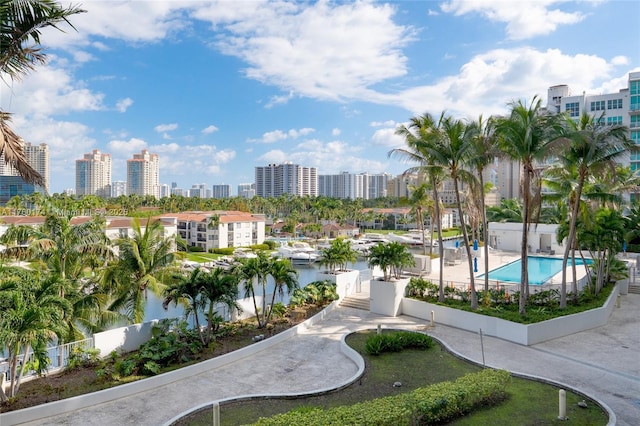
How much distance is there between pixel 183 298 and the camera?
585 inches

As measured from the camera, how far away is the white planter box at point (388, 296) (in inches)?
703

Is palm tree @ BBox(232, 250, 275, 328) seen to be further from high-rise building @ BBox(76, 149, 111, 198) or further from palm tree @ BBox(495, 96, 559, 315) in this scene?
high-rise building @ BBox(76, 149, 111, 198)

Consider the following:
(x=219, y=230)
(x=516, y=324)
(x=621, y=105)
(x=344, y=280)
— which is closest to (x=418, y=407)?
(x=516, y=324)

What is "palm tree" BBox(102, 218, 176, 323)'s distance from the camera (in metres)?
15.9

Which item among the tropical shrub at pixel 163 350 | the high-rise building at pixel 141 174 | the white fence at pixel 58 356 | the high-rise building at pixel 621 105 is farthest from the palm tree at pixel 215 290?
the high-rise building at pixel 141 174

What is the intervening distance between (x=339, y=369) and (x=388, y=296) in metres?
6.16

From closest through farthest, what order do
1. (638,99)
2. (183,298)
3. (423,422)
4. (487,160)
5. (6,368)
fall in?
(423,422)
(6,368)
(183,298)
(487,160)
(638,99)

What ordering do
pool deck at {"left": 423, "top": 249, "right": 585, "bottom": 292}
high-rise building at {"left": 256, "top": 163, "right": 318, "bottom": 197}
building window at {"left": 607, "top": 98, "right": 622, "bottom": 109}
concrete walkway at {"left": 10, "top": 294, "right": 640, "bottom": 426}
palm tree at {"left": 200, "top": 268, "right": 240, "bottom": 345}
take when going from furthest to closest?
high-rise building at {"left": 256, "top": 163, "right": 318, "bottom": 197}
building window at {"left": 607, "top": 98, "right": 622, "bottom": 109}
pool deck at {"left": 423, "top": 249, "right": 585, "bottom": 292}
palm tree at {"left": 200, "top": 268, "right": 240, "bottom": 345}
concrete walkway at {"left": 10, "top": 294, "right": 640, "bottom": 426}

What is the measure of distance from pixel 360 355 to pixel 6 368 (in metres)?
9.25

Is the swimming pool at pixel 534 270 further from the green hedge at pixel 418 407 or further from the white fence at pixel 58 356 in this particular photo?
the white fence at pixel 58 356

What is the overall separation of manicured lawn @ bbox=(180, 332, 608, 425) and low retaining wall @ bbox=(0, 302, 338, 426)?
86.5 inches

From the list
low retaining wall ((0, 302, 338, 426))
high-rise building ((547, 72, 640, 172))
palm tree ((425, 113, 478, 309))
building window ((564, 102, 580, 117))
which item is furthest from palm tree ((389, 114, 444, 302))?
building window ((564, 102, 580, 117))

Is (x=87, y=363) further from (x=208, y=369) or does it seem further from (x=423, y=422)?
(x=423, y=422)

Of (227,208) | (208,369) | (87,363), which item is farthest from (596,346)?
(227,208)
